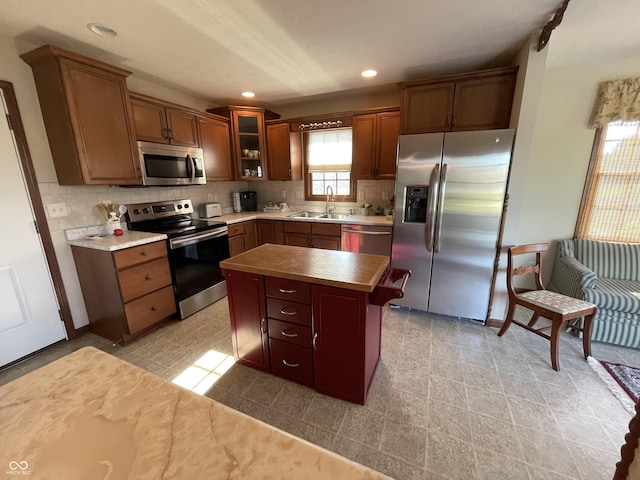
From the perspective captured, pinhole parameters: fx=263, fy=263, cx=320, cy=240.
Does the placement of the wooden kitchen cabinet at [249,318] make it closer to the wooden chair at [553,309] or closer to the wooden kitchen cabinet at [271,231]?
the wooden kitchen cabinet at [271,231]

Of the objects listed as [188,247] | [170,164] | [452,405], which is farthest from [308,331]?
[170,164]

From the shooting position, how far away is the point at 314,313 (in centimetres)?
168

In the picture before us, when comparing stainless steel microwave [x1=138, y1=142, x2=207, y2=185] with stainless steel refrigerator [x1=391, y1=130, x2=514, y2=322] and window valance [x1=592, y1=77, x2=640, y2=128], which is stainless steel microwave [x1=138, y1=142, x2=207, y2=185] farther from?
window valance [x1=592, y1=77, x2=640, y2=128]

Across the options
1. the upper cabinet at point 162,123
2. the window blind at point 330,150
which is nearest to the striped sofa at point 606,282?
the window blind at point 330,150

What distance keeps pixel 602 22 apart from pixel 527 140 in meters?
0.84

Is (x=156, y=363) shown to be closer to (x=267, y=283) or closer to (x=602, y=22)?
(x=267, y=283)

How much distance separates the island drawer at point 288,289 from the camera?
1671 mm

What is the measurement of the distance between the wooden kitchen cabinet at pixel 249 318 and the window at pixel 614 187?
3486mm

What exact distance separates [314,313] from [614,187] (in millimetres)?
3396

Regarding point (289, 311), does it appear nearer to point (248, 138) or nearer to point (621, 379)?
point (621, 379)

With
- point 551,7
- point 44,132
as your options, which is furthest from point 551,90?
point 44,132

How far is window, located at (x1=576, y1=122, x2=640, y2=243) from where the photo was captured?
261cm

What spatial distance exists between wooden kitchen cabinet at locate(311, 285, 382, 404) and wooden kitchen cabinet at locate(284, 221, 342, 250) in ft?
5.48

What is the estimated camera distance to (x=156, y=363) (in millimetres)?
2162
